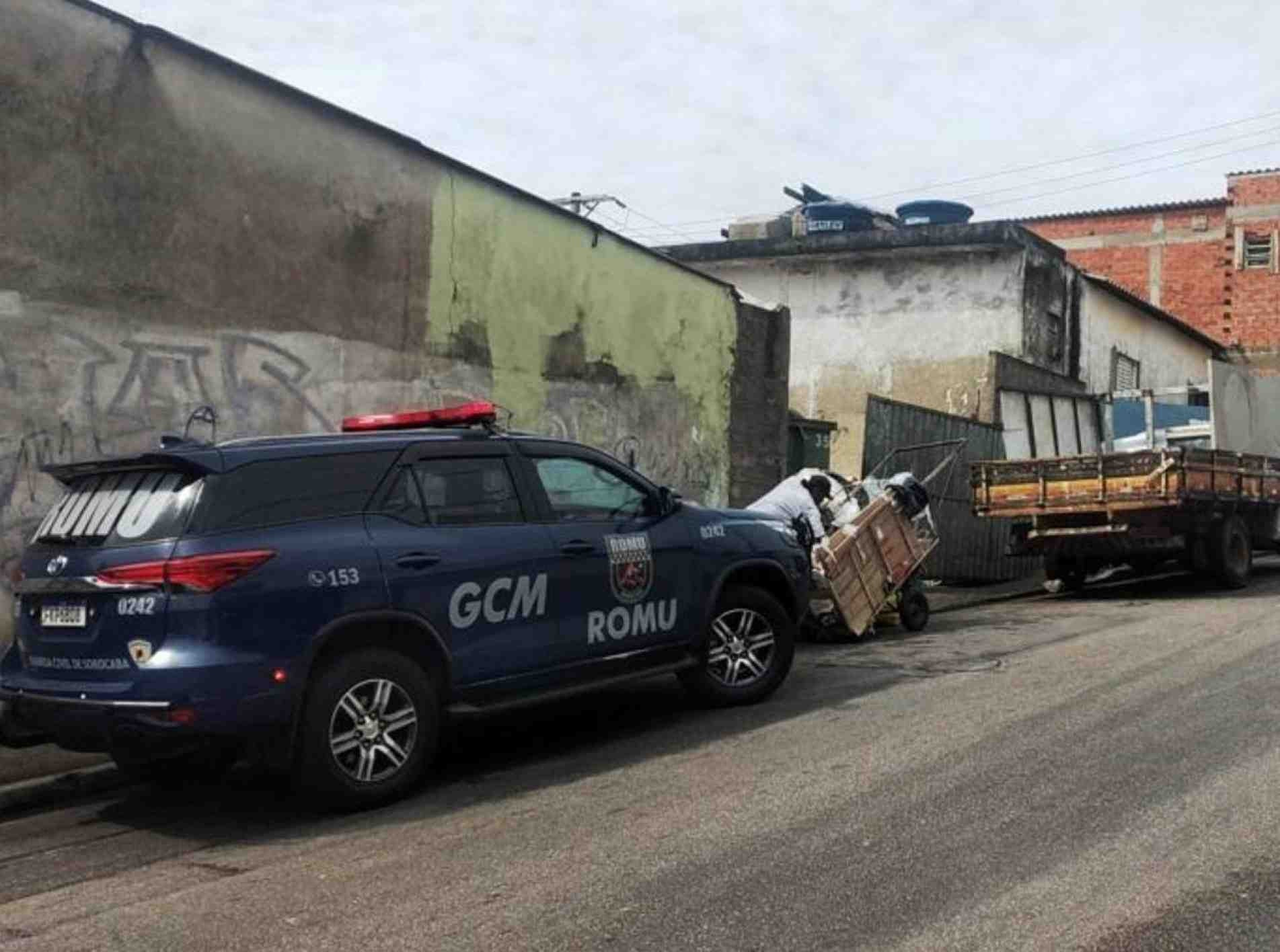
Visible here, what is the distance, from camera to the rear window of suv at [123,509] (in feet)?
18.8

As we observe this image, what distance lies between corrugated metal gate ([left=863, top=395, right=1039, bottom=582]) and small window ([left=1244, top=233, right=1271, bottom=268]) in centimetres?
2294

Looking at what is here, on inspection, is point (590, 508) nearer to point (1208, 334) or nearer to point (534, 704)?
point (534, 704)

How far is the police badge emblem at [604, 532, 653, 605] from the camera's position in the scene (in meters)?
7.23

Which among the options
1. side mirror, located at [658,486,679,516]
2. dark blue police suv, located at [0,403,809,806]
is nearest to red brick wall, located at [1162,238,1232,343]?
side mirror, located at [658,486,679,516]

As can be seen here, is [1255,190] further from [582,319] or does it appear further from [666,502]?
[666,502]

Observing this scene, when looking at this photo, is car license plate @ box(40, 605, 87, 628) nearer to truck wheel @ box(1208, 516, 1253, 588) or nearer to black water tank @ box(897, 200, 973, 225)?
truck wheel @ box(1208, 516, 1253, 588)

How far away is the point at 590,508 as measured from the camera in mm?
7336

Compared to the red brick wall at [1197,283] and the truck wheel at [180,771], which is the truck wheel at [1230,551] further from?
the red brick wall at [1197,283]

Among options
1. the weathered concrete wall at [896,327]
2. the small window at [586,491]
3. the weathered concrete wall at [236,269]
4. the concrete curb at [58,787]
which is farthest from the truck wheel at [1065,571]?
the concrete curb at [58,787]

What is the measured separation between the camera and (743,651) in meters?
8.13

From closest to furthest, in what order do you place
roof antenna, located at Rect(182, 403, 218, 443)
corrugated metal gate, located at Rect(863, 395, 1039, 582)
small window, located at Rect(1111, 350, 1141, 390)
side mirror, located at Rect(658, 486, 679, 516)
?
side mirror, located at Rect(658, 486, 679, 516) < roof antenna, located at Rect(182, 403, 218, 443) < corrugated metal gate, located at Rect(863, 395, 1039, 582) < small window, located at Rect(1111, 350, 1141, 390)

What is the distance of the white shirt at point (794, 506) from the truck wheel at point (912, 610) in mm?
1477

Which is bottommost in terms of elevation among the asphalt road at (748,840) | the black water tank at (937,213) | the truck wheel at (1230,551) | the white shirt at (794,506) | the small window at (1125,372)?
the asphalt road at (748,840)

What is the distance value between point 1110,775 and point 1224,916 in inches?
69.1
